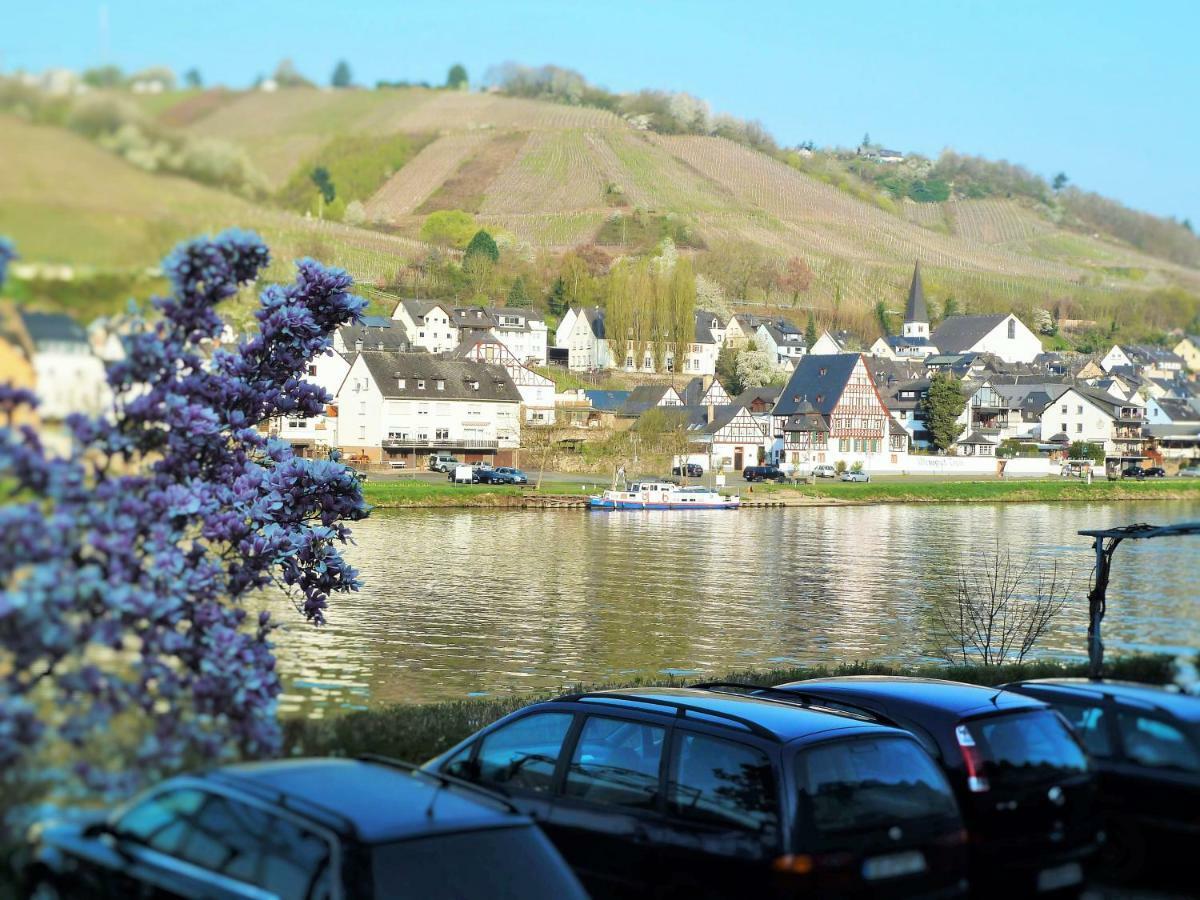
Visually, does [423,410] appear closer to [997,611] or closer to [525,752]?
[997,611]

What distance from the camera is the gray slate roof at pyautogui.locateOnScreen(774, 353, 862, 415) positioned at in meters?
121

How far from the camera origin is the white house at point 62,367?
787cm

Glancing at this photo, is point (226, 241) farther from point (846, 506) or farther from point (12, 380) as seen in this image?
point (846, 506)

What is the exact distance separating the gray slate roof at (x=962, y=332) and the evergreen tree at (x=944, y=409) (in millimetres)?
61090

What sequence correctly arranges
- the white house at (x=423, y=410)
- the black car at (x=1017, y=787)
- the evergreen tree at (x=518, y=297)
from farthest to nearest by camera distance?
the evergreen tree at (x=518, y=297) → the white house at (x=423, y=410) → the black car at (x=1017, y=787)

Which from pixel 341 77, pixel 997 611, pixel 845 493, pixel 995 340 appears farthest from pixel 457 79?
pixel 995 340

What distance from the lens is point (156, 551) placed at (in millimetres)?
8398

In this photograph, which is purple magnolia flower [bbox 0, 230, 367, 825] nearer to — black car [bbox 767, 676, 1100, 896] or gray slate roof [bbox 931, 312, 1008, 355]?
black car [bbox 767, 676, 1100, 896]

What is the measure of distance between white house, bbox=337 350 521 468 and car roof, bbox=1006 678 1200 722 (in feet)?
286

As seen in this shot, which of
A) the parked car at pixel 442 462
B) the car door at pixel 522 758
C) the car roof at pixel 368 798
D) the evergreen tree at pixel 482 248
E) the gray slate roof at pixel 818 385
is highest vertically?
the evergreen tree at pixel 482 248

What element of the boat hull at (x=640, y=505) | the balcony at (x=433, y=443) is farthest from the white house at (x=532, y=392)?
the boat hull at (x=640, y=505)

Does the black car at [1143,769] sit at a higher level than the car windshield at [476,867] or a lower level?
lower

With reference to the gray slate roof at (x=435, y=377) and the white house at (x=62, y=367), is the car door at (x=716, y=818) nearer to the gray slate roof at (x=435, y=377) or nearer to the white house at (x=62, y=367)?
the white house at (x=62, y=367)

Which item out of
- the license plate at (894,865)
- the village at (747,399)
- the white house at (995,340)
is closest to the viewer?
the license plate at (894,865)
